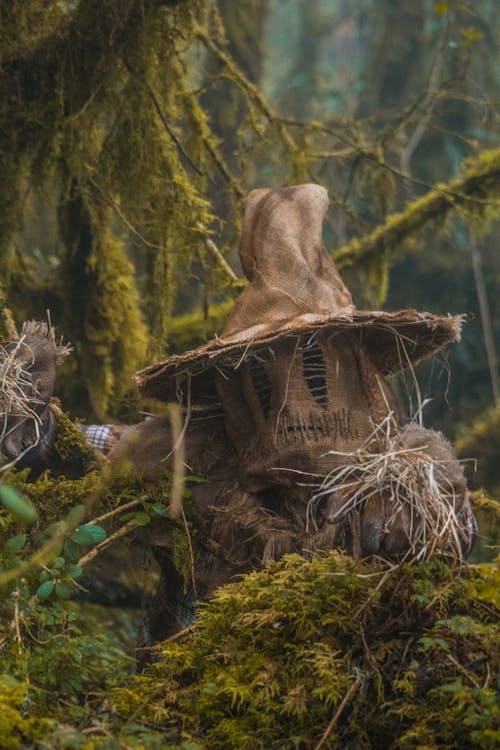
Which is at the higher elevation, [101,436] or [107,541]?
[101,436]

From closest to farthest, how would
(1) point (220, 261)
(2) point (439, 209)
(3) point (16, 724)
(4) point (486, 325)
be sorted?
1. (3) point (16, 724)
2. (1) point (220, 261)
3. (2) point (439, 209)
4. (4) point (486, 325)

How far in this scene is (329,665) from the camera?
277 cm

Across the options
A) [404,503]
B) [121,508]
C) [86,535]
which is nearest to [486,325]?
[121,508]

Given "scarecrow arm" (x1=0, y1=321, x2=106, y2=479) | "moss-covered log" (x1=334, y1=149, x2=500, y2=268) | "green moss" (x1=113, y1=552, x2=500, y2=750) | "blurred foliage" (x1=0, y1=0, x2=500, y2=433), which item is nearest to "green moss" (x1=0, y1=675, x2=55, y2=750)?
"green moss" (x1=113, y1=552, x2=500, y2=750)

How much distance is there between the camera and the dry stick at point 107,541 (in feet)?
11.9

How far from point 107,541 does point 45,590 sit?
72 cm

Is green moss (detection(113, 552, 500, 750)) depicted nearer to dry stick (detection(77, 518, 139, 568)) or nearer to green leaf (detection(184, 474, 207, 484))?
dry stick (detection(77, 518, 139, 568))

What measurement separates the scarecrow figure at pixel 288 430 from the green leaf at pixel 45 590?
66 cm

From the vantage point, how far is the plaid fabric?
14.1ft

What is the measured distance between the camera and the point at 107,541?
3725 millimetres

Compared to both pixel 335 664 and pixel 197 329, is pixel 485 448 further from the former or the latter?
pixel 335 664

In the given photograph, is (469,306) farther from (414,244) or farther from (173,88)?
(173,88)

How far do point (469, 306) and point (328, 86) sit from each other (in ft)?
23.9

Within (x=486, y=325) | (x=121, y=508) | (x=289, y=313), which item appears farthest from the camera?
(x=486, y=325)
